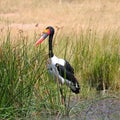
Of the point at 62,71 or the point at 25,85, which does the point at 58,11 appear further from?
the point at 25,85

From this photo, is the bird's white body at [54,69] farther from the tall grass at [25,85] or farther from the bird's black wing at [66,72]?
the tall grass at [25,85]

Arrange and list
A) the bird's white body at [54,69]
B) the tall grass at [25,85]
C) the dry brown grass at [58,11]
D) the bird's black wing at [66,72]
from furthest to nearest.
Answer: the dry brown grass at [58,11] → the bird's black wing at [66,72] → the bird's white body at [54,69] → the tall grass at [25,85]

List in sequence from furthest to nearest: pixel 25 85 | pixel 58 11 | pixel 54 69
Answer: pixel 58 11
pixel 54 69
pixel 25 85

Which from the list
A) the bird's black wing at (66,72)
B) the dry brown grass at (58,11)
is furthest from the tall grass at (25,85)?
the dry brown grass at (58,11)

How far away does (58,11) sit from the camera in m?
28.7

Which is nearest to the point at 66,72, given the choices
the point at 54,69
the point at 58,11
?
the point at 54,69

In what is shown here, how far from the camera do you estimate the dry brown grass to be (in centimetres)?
2443

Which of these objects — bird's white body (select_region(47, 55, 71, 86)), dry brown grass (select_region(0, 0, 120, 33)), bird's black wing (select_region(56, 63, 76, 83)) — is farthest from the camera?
dry brown grass (select_region(0, 0, 120, 33))

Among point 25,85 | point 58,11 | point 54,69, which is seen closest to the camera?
point 25,85

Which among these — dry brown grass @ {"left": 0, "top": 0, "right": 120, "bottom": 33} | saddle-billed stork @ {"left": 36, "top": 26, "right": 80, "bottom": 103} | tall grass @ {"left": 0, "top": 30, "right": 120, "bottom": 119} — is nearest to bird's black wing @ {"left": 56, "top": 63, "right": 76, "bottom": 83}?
saddle-billed stork @ {"left": 36, "top": 26, "right": 80, "bottom": 103}

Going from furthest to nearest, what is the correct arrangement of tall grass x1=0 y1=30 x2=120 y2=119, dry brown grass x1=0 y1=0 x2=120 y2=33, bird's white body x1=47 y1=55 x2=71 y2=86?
1. dry brown grass x1=0 y1=0 x2=120 y2=33
2. bird's white body x1=47 y1=55 x2=71 y2=86
3. tall grass x1=0 y1=30 x2=120 y2=119

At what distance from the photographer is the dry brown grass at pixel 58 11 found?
2443 centimetres

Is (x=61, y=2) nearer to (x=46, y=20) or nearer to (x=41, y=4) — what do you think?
(x=41, y=4)

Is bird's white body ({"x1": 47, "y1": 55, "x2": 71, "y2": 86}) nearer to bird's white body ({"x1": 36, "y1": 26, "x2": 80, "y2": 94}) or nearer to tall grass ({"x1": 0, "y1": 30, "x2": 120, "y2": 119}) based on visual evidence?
bird's white body ({"x1": 36, "y1": 26, "x2": 80, "y2": 94})
